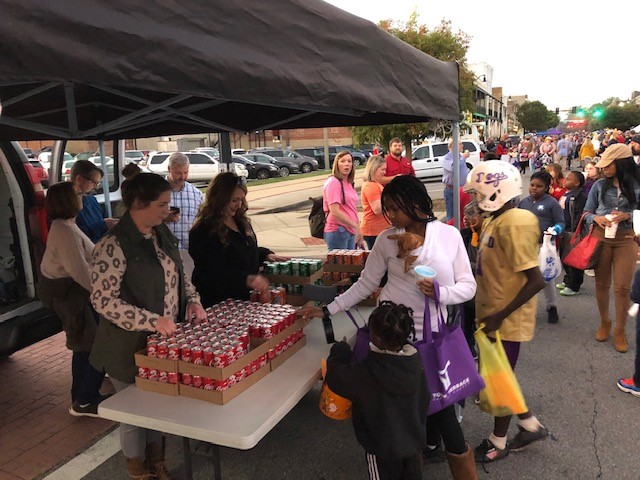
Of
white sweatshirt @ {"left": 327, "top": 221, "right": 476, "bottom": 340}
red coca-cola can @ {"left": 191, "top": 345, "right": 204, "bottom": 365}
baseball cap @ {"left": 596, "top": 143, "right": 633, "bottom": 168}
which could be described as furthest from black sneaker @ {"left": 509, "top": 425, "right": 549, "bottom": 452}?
baseball cap @ {"left": 596, "top": 143, "right": 633, "bottom": 168}

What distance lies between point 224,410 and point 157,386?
386mm

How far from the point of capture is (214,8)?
1.73 meters

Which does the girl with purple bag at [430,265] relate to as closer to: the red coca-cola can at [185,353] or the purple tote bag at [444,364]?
the purple tote bag at [444,364]

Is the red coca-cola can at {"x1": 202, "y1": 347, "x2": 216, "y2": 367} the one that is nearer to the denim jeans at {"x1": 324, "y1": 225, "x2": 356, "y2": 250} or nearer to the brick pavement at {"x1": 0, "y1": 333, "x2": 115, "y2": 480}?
the brick pavement at {"x1": 0, "y1": 333, "x2": 115, "y2": 480}

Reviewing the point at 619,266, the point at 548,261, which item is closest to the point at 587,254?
the point at 619,266

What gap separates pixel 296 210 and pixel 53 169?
10.2m

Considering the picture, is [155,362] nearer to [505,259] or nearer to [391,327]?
[391,327]

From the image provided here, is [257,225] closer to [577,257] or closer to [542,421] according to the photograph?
[577,257]

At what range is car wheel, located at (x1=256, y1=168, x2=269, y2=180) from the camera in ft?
97.3

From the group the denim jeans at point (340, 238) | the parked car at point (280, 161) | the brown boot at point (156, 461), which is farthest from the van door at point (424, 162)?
the brown boot at point (156, 461)

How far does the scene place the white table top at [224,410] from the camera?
1.94 meters

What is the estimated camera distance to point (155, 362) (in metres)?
2.25

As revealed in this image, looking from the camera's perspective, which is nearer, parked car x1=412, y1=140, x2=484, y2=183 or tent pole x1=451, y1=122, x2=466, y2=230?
tent pole x1=451, y1=122, x2=466, y2=230

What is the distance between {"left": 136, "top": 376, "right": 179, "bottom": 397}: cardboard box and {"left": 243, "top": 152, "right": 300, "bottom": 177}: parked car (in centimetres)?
2824
